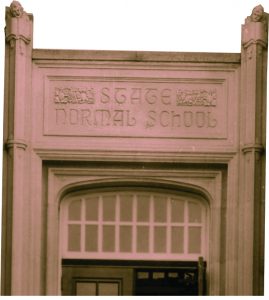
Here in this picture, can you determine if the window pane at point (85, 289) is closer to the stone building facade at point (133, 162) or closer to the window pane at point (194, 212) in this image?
the stone building facade at point (133, 162)

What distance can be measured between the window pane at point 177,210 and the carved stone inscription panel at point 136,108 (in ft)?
2.85

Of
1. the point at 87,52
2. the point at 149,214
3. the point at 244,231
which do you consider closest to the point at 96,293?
the point at 149,214

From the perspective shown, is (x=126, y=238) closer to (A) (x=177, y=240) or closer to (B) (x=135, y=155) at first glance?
(A) (x=177, y=240)

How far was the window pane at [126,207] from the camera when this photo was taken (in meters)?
13.6

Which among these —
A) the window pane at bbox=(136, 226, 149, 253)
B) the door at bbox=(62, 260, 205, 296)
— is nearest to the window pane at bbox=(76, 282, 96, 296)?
the door at bbox=(62, 260, 205, 296)

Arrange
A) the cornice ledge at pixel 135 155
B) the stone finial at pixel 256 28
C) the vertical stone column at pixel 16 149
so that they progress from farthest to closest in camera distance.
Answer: the stone finial at pixel 256 28, the cornice ledge at pixel 135 155, the vertical stone column at pixel 16 149

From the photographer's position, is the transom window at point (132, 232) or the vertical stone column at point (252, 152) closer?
the vertical stone column at point (252, 152)

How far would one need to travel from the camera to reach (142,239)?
13633 millimetres

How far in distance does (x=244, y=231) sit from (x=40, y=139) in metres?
2.89

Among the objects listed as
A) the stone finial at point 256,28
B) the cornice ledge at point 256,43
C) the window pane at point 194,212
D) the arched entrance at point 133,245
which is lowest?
the arched entrance at point 133,245

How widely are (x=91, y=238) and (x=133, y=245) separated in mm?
556

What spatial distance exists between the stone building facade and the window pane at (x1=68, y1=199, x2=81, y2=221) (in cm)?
1

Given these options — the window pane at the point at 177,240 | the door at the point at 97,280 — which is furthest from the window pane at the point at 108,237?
the window pane at the point at 177,240

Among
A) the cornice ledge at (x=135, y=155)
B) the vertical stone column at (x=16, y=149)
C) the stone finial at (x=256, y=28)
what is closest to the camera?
the vertical stone column at (x=16, y=149)
